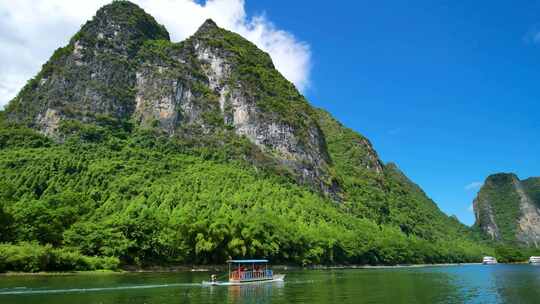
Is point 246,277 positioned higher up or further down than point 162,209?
further down

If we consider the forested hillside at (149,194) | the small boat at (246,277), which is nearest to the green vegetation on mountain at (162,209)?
the forested hillside at (149,194)

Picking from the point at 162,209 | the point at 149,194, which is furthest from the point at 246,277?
the point at 149,194

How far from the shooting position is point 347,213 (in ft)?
627

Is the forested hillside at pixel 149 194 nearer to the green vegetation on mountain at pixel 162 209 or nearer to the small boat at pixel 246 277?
the green vegetation on mountain at pixel 162 209

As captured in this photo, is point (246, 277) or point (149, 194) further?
point (149, 194)

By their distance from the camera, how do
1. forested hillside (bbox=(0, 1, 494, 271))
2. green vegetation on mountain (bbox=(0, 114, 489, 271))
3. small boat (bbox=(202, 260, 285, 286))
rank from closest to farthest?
small boat (bbox=(202, 260, 285, 286))
forested hillside (bbox=(0, 1, 494, 271))
green vegetation on mountain (bbox=(0, 114, 489, 271))

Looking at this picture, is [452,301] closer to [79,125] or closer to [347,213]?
[347,213]

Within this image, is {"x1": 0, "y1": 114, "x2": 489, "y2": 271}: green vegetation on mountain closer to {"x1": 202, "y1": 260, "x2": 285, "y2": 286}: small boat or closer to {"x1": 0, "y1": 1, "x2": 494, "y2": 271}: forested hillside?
{"x1": 0, "y1": 1, "x2": 494, "y2": 271}: forested hillside

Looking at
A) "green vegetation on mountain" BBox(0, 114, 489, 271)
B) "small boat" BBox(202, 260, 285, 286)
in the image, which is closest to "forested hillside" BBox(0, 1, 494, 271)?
"green vegetation on mountain" BBox(0, 114, 489, 271)

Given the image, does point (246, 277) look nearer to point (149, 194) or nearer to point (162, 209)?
point (162, 209)

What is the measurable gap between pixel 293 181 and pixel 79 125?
276 feet

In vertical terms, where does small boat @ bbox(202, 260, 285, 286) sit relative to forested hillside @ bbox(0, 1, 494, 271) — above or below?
below

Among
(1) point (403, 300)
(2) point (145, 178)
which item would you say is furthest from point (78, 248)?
(2) point (145, 178)

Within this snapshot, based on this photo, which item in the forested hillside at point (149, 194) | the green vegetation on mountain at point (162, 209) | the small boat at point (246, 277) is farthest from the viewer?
the green vegetation on mountain at point (162, 209)
